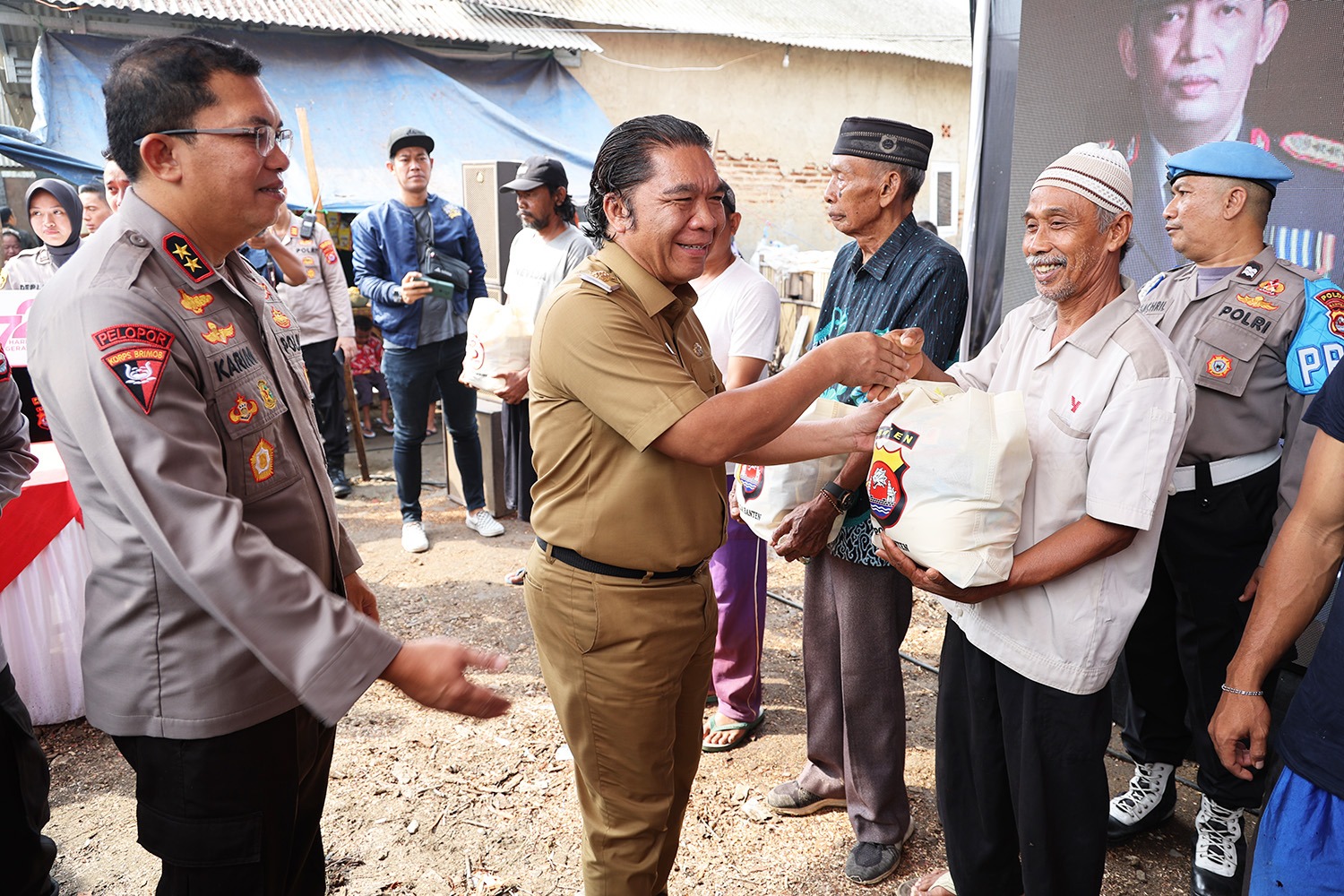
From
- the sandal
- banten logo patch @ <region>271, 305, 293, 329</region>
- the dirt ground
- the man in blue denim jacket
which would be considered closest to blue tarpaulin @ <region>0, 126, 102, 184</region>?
the man in blue denim jacket

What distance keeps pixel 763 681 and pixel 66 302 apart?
344 centimetres

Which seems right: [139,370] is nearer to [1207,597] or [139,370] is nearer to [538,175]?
[1207,597]

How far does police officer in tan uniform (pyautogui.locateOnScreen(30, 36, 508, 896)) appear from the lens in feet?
4.96

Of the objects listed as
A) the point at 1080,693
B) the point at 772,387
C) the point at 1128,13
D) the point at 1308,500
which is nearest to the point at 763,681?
the point at 1080,693

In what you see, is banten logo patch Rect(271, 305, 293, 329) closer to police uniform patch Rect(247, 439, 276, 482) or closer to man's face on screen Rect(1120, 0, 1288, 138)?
police uniform patch Rect(247, 439, 276, 482)

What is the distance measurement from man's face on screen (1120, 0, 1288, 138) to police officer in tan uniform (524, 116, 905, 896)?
2.52 m

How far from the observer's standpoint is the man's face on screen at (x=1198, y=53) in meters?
3.59

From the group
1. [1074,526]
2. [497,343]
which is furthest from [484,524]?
[1074,526]

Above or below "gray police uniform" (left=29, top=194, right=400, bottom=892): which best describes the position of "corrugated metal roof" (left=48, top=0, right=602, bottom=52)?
above

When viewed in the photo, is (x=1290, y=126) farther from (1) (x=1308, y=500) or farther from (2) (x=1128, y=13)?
(1) (x=1308, y=500)

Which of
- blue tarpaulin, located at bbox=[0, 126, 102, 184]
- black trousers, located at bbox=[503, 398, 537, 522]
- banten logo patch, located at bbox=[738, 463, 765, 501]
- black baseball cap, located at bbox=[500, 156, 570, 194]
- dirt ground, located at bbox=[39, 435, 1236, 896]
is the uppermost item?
blue tarpaulin, located at bbox=[0, 126, 102, 184]

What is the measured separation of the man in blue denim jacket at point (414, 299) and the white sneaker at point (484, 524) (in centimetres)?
41

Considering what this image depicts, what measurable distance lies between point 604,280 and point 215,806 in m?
1.35

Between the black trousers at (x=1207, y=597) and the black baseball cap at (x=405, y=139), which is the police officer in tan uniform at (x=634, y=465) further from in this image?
the black baseball cap at (x=405, y=139)
